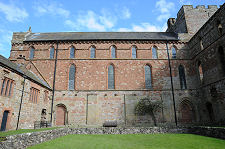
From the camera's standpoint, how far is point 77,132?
15273 millimetres

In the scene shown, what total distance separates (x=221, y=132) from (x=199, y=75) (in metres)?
12.1

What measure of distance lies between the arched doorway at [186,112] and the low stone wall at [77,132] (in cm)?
668

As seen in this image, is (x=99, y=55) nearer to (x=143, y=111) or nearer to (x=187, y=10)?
(x=143, y=111)

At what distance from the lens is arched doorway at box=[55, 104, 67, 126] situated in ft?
67.3

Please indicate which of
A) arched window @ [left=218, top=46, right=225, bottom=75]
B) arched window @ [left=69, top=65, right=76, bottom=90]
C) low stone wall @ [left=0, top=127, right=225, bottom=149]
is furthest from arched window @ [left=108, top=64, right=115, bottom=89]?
arched window @ [left=218, top=46, right=225, bottom=75]

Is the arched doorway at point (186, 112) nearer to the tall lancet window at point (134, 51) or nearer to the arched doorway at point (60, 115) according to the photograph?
the tall lancet window at point (134, 51)

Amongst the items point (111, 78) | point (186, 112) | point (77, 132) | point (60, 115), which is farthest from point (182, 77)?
point (60, 115)

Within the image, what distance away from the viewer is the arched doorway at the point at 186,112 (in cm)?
2100

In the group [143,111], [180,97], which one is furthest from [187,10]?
[143,111]

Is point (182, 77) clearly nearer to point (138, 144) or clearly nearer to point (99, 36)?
point (99, 36)

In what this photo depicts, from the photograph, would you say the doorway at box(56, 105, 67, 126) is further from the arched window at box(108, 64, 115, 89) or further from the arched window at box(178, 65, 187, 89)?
the arched window at box(178, 65, 187, 89)

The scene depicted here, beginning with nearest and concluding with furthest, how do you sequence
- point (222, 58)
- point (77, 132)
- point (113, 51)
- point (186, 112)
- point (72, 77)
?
point (77, 132) < point (222, 58) < point (186, 112) < point (72, 77) < point (113, 51)

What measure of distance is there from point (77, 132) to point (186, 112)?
1523cm

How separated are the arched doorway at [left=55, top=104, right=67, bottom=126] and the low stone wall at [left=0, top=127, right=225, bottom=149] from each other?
5.89 meters
